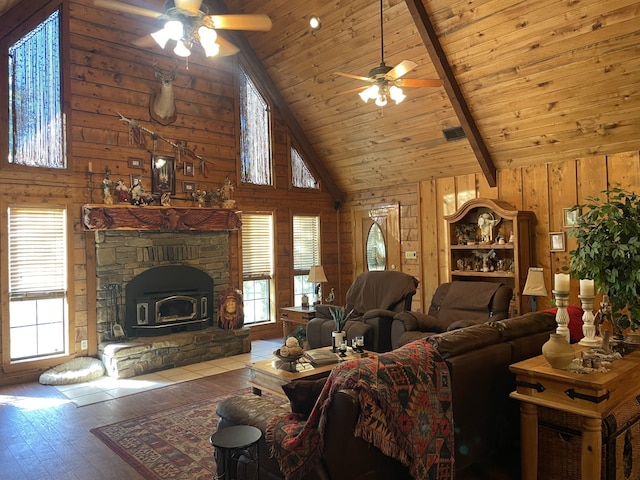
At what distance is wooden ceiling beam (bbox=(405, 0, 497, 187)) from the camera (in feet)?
17.5

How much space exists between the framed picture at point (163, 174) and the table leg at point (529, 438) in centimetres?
534

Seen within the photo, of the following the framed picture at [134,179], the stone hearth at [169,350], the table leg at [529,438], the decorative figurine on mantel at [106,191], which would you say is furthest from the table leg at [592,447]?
the framed picture at [134,179]

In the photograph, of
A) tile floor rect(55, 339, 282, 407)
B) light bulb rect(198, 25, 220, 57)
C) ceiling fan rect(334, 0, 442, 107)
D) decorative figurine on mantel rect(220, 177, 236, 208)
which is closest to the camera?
light bulb rect(198, 25, 220, 57)

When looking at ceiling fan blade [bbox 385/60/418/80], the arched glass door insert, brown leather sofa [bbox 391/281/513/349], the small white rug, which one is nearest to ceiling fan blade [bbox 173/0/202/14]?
ceiling fan blade [bbox 385/60/418/80]

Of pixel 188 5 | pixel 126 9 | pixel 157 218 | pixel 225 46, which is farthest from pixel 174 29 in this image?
pixel 157 218

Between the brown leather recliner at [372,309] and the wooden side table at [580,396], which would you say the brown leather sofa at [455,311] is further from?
the wooden side table at [580,396]

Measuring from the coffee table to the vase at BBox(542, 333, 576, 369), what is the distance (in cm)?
191

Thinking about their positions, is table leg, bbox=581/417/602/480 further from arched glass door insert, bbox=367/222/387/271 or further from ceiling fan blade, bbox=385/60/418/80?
arched glass door insert, bbox=367/222/387/271

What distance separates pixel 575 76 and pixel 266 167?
461 cm

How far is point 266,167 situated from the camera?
801cm

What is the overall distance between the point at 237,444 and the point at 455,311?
158 inches

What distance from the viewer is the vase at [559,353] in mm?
2572

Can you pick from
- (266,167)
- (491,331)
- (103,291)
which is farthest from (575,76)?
(103,291)

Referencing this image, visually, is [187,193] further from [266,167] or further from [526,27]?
[526,27]
